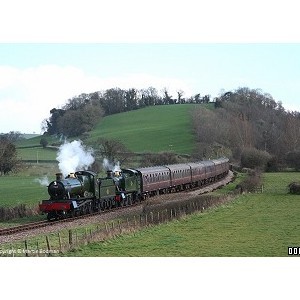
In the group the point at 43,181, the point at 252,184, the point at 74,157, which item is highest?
the point at 74,157

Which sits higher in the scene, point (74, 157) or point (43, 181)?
point (74, 157)

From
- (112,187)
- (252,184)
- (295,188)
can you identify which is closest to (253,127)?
(112,187)

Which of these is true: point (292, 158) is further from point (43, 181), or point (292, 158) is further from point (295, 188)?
point (43, 181)

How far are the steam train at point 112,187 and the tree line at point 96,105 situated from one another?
2.49 meters

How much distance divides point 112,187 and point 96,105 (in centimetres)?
706

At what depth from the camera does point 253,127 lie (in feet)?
56.6

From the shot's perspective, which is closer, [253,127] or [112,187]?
[253,127]

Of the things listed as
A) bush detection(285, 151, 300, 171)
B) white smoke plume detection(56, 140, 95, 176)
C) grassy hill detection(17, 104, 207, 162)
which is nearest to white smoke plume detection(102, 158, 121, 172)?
white smoke plume detection(56, 140, 95, 176)

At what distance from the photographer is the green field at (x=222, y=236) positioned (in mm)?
10904

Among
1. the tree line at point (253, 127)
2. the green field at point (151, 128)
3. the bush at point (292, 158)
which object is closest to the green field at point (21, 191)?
the green field at point (151, 128)

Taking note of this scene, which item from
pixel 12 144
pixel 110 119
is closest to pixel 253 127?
pixel 110 119

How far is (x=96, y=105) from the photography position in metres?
15.6

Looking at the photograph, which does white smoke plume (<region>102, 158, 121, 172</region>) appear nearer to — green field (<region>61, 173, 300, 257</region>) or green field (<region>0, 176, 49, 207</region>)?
green field (<region>0, 176, 49, 207</region>)

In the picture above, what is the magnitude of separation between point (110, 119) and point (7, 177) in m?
4.12
